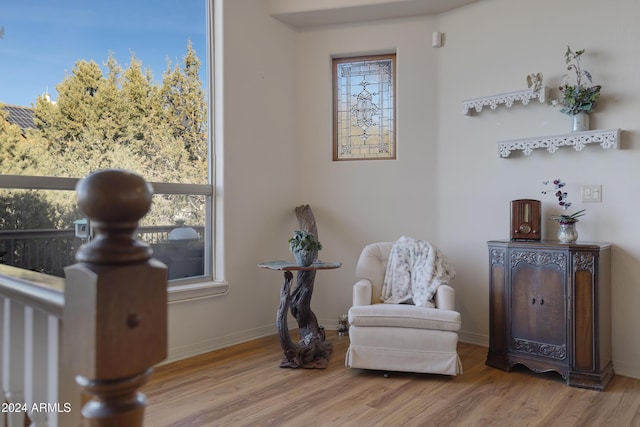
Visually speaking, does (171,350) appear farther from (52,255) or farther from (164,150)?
(164,150)

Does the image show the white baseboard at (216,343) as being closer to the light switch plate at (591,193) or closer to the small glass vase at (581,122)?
the light switch plate at (591,193)

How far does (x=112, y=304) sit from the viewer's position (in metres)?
0.59

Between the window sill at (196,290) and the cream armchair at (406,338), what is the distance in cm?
120

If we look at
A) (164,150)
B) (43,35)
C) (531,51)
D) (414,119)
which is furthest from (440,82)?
(43,35)

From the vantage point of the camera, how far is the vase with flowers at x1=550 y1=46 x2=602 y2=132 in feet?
10.2

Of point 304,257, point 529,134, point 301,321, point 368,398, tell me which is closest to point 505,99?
point 529,134

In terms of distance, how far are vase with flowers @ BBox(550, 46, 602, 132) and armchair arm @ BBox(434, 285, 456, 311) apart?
4.80ft

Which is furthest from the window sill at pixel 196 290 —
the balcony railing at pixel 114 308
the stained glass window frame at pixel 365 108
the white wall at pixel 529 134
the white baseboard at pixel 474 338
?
the balcony railing at pixel 114 308

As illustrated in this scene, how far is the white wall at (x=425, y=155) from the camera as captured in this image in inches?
123

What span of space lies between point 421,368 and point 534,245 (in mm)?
1117

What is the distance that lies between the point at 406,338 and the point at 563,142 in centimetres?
180

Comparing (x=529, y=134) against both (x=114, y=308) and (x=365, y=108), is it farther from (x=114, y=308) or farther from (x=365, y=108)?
(x=114, y=308)

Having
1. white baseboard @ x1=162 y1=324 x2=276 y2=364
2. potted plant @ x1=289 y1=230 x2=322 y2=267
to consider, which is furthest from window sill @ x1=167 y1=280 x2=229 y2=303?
potted plant @ x1=289 y1=230 x2=322 y2=267

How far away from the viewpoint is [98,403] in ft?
1.98
